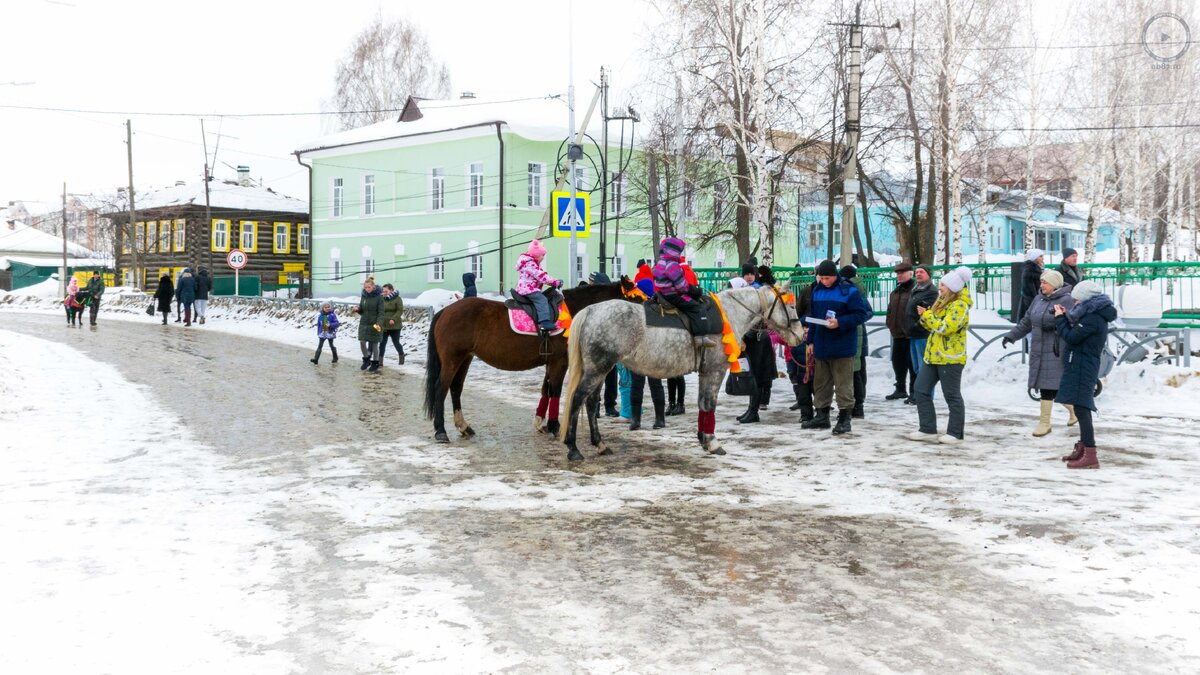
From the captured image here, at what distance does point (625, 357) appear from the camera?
9.46 metres

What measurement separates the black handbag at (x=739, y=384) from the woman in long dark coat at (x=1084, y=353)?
3247mm

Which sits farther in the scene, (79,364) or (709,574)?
(79,364)

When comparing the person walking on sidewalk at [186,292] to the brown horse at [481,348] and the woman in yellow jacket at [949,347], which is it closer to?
the brown horse at [481,348]

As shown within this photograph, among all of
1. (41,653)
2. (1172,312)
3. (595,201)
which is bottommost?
(41,653)

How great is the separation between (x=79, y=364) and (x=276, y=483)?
39.8ft

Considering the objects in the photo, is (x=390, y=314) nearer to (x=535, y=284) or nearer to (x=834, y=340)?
(x=535, y=284)

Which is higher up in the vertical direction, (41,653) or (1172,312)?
(1172,312)

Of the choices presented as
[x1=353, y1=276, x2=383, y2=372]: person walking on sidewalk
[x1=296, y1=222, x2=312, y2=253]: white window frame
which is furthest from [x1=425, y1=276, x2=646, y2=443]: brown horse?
[x1=296, y1=222, x2=312, y2=253]: white window frame

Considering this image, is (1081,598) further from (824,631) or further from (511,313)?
(511,313)

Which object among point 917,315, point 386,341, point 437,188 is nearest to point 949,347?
point 917,315

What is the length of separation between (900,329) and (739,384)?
11.0 ft

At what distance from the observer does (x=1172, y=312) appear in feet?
47.8

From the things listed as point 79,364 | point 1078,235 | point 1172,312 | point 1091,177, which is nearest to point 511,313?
point 1172,312

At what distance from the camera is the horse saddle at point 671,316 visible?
9.52 metres
